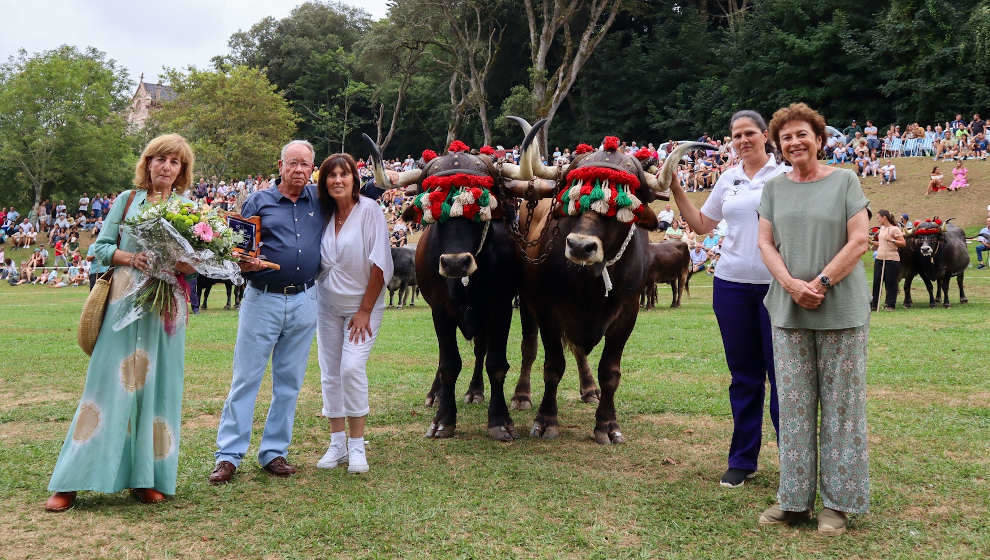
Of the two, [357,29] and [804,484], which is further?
[357,29]

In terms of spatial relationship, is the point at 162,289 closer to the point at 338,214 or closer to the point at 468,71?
the point at 338,214

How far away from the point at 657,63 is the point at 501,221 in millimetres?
41535

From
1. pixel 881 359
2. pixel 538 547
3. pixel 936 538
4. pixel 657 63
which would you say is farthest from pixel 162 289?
pixel 657 63

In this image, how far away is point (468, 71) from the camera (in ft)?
158

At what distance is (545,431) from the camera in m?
6.74

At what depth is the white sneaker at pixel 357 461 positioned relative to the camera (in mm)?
5516

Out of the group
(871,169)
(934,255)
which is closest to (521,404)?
(934,255)

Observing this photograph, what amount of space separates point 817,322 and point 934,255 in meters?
15.0

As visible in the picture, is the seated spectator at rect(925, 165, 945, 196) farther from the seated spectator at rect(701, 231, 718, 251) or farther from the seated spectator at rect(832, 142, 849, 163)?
the seated spectator at rect(701, 231, 718, 251)

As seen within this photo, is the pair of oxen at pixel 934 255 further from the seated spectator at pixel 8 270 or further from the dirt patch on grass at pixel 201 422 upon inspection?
the seated spectator at pixel 8 270

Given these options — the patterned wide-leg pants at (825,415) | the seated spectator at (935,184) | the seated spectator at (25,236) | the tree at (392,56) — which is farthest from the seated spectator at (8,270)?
the patterned wide-leg pants at (825,415)

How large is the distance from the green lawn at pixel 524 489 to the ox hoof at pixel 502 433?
130 millimetres

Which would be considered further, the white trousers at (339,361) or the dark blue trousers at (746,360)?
the white trousers at (339,361)

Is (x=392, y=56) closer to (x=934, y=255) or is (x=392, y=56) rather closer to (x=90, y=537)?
(x=934, y=255)
